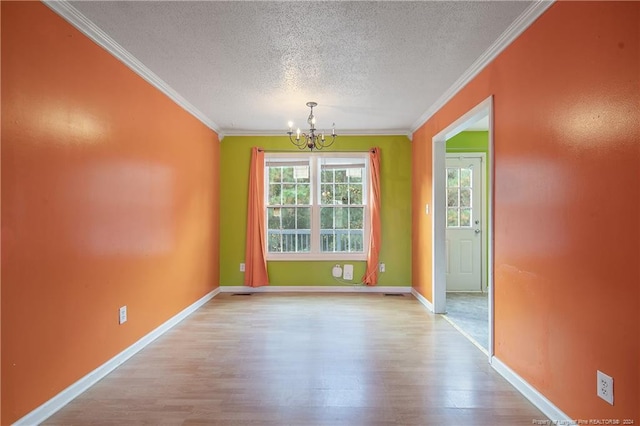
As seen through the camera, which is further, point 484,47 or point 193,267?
point 193,267

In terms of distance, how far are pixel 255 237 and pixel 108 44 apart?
3.14 metres

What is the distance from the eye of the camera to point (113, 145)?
8.52ft

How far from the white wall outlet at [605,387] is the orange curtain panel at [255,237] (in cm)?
413


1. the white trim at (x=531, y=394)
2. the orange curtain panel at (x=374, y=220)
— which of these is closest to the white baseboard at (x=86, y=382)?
the orange curtain panel at (x=374, y=220)

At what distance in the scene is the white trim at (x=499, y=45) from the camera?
2.06m

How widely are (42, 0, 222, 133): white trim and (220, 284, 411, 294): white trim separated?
276 centimetres

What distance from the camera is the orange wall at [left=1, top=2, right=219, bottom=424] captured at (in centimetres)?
178

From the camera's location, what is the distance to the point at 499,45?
2500mm

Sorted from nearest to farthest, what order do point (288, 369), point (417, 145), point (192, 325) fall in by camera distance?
1. point (288, 369)
2. point (192, 325)
3. point (417, 145)

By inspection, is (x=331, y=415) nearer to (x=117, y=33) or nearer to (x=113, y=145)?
(x=113, y=145)

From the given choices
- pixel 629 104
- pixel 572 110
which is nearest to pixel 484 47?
pixel 572 110

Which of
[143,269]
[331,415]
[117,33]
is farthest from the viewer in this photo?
[143,269]

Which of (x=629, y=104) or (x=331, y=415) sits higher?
(x=629, y=104)

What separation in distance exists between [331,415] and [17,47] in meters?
2.65
